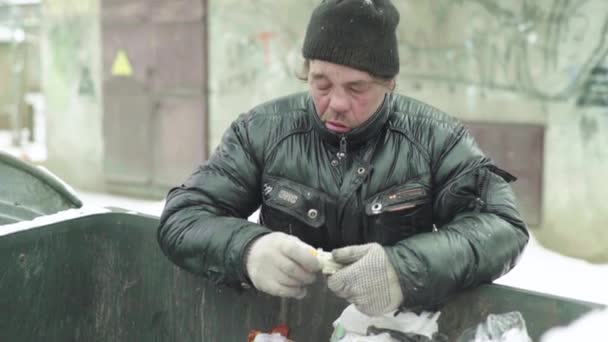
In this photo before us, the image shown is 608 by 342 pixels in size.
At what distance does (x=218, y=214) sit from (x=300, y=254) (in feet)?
1.29

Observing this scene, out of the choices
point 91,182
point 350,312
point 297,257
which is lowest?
point 91,182

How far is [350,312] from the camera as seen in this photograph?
199 cm

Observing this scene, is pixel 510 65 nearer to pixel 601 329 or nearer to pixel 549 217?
pixel 549 217

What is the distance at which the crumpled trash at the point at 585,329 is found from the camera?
5.65 feet

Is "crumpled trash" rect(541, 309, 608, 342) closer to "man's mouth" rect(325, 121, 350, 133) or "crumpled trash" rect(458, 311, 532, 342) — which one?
"crumpled trash" rect(458, 311, 532, 342)

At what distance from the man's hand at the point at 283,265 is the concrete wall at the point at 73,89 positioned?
6.13m

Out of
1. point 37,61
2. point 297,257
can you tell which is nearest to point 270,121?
point 297,257

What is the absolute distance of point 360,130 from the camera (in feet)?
6.73

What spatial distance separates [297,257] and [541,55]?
3.63 metres

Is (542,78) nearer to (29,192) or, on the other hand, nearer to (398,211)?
(398,211)

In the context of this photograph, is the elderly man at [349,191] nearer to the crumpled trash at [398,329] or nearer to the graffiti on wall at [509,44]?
the crumpled trash at [398,329]

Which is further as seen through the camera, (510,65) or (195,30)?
(195,30)

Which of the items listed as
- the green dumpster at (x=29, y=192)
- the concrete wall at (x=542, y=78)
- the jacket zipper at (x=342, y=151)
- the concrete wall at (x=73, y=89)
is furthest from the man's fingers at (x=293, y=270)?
the concrete wall at (x=73, y=89)

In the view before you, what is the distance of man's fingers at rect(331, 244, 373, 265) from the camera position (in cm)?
176
